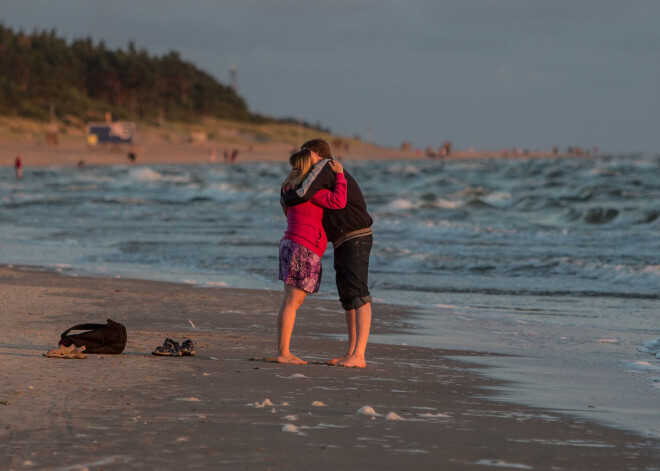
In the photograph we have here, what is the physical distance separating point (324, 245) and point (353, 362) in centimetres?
79

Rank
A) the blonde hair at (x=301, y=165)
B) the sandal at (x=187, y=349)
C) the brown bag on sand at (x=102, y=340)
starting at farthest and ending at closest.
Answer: the sandal at (x=187, y=349) → the brown bag on sand at (x=102, y=340) → the blonde hair at (x=301, y=165)

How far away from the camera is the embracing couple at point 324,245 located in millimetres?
6410

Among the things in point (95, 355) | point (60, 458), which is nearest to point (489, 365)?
point (95, 355)

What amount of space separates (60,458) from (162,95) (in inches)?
6283

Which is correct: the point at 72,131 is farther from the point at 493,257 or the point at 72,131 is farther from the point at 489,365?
the point at 489,365

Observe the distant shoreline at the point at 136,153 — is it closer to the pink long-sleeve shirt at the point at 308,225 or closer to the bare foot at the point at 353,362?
the pink long-sleeve shirt at the point at 308,225

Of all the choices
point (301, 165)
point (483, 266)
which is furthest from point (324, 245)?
point (483, 266)

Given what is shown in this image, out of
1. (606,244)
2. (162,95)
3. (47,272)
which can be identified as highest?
(162,95)

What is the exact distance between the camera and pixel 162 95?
159750mm

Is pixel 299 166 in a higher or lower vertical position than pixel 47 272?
higher

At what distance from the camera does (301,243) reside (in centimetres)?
653

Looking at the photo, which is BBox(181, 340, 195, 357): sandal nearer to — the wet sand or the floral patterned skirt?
the wet sand

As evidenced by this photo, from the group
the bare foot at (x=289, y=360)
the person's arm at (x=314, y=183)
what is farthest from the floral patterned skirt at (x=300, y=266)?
the bare foot at (x=289, y=360)

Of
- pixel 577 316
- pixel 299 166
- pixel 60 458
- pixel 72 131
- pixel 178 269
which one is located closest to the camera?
pixel 60 458
